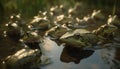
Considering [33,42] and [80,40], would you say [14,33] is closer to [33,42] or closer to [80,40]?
[33,42]

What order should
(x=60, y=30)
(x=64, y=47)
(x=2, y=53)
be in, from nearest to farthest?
(x=2, y=53), (x=64, y=47), (x=60, y=30)

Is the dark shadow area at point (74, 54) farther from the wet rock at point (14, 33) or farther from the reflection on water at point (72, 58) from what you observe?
the wet rock at point (14, 33)

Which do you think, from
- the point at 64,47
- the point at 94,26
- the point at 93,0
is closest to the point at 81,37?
the point at 64,47

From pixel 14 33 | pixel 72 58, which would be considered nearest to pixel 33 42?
pixel 14 33

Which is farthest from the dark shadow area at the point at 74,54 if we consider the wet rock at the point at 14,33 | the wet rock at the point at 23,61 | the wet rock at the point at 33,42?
the wet rock at the point at 14,33

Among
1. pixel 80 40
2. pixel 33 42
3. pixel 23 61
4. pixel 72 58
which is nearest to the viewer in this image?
pixel 23 61

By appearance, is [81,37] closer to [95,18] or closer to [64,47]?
[64,47]

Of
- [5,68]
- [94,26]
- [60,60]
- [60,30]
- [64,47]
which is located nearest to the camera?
A: [5,68]

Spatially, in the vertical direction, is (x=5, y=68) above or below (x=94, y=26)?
below

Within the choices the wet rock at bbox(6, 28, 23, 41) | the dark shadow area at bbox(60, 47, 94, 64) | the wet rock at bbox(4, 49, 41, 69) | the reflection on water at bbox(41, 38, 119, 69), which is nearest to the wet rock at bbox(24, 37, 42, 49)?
the reflection on water at bbox(41, 38, 119, 69)
